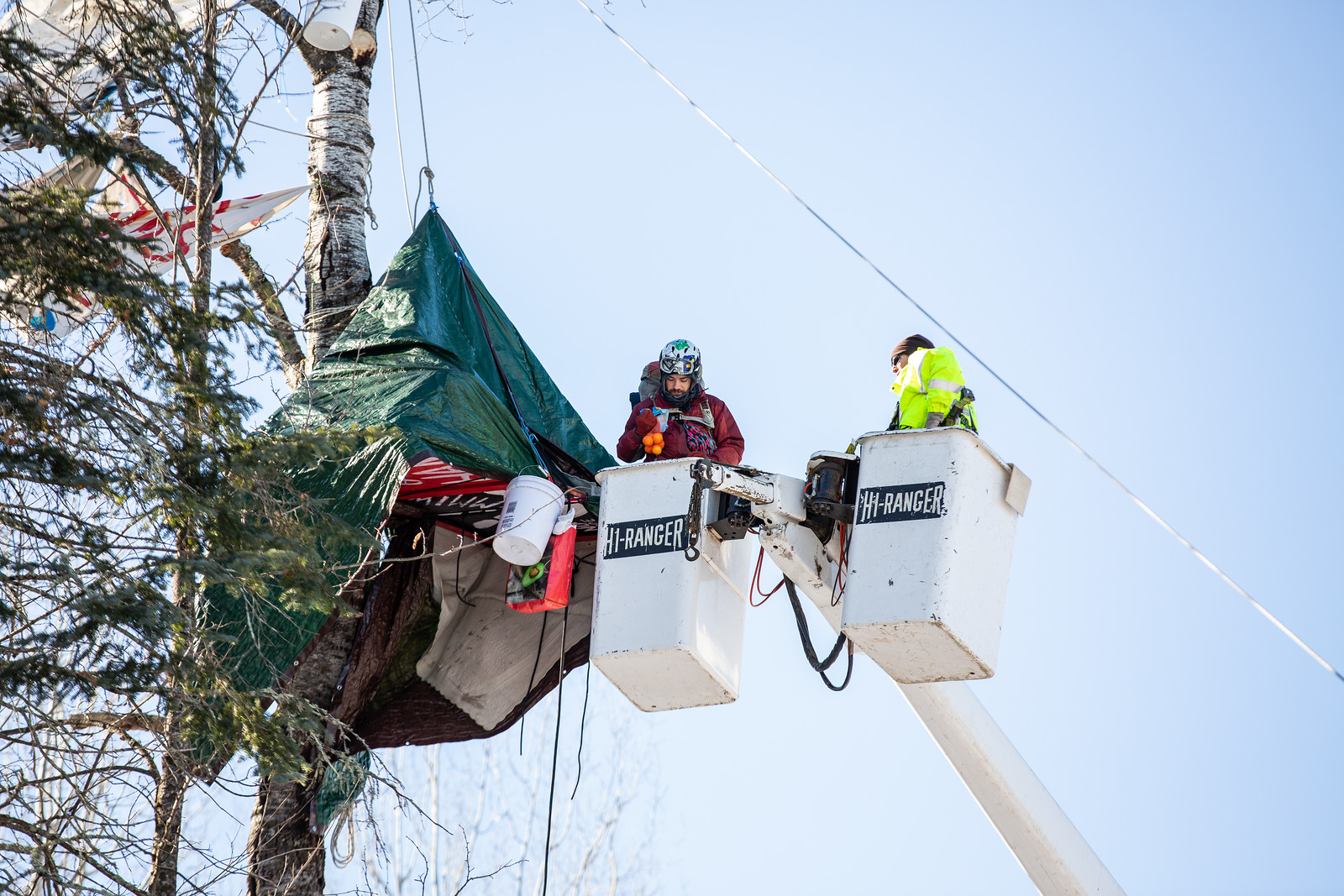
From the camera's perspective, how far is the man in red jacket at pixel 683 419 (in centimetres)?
759

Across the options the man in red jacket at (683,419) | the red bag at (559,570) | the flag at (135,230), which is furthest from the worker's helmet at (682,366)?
the flag at (135,230)

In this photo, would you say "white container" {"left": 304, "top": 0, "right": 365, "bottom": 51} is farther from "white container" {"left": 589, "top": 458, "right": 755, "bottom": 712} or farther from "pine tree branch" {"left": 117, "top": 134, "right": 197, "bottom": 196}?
"white container" {"left": 589, "top": 458, "right": 755, "bottom": 712}

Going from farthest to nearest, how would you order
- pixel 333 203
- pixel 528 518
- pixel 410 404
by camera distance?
pixel 333 203 → pixel 410 404 → pixel 528 518

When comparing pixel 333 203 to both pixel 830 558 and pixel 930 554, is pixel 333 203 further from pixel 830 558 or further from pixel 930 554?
pixel 930 554

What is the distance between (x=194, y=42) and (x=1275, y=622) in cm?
509

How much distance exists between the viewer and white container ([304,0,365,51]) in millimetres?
7781

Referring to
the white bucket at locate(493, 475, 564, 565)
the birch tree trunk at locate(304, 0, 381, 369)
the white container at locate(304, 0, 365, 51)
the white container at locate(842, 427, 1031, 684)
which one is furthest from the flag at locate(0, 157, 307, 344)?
the white container at locate(842, 427, 1031, 684)

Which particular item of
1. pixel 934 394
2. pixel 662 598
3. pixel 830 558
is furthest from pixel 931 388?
pixel 662 598

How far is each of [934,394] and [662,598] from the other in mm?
1639

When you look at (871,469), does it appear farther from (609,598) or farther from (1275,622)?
(1275,622)

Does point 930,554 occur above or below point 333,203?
below

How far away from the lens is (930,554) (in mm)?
5605

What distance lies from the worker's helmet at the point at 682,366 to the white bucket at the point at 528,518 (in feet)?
4.03

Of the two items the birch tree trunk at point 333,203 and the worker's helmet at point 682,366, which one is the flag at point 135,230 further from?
the worker's helmet at point 682,366
